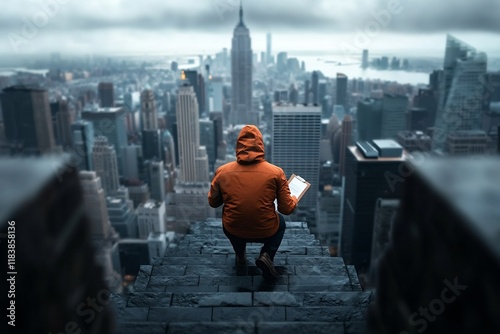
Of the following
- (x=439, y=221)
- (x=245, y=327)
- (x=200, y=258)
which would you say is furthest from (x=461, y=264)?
(x=200, y=258)

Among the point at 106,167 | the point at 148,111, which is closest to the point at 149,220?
the point at 106,167

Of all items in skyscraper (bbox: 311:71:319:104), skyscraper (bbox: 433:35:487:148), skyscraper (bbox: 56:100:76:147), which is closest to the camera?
skyscraper (bbox: 433:35:487:148)

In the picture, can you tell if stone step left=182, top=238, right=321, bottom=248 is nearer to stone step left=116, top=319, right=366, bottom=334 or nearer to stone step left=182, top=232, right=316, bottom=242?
stone step left=182, top=232, right=316, bottom=242

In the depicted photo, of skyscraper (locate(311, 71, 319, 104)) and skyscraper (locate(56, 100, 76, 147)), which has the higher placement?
skyscraper (locate(311, 71, 319, 104))

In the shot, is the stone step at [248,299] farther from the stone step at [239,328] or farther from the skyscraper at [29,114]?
the skyscraper at [29,114]

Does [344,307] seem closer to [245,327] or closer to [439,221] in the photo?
[245,327]

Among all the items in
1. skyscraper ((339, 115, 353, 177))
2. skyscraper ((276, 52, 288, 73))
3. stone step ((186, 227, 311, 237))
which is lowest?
skyscraper ((339, 115, 353, 177))

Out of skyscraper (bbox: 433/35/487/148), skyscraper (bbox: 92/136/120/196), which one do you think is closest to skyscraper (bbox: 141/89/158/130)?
skyscraper (bbox: 92/136/120/196)
